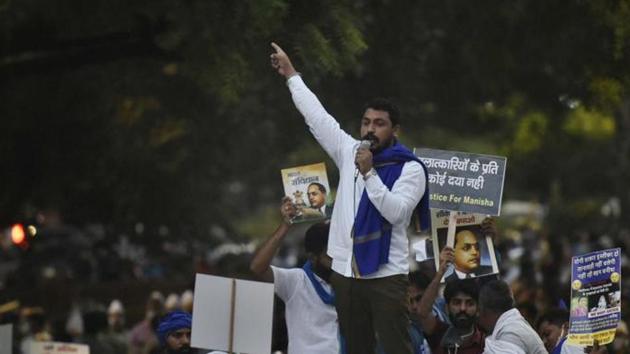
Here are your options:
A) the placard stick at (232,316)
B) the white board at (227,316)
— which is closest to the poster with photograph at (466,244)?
the white board at (227,316)

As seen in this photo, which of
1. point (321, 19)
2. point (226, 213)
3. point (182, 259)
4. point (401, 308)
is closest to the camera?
point (401, 308)

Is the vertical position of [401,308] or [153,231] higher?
[153,231]

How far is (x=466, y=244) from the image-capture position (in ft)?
32.9

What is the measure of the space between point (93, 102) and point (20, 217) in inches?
108

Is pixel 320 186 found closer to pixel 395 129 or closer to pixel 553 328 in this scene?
pixel 395 129

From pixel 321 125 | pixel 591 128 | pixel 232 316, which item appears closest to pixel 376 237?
pixel 321 125

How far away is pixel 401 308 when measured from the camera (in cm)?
846

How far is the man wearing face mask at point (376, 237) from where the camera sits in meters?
8.45

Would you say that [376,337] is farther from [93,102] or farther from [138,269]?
[138,269]

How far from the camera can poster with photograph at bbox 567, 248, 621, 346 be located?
30.1ft

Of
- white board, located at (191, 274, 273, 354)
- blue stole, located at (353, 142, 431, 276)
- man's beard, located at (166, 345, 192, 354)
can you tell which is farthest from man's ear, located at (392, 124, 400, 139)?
man's beard, located at (166, 345, 192, 354)

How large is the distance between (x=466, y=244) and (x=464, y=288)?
1.04 feet

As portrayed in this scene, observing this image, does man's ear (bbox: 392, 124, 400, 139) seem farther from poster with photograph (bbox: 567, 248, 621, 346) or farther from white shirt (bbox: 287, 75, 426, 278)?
poster with photograph (bbox: 567, 248, 621, 346)

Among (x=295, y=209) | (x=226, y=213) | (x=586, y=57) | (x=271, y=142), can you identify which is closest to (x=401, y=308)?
(x=295, y=209)
